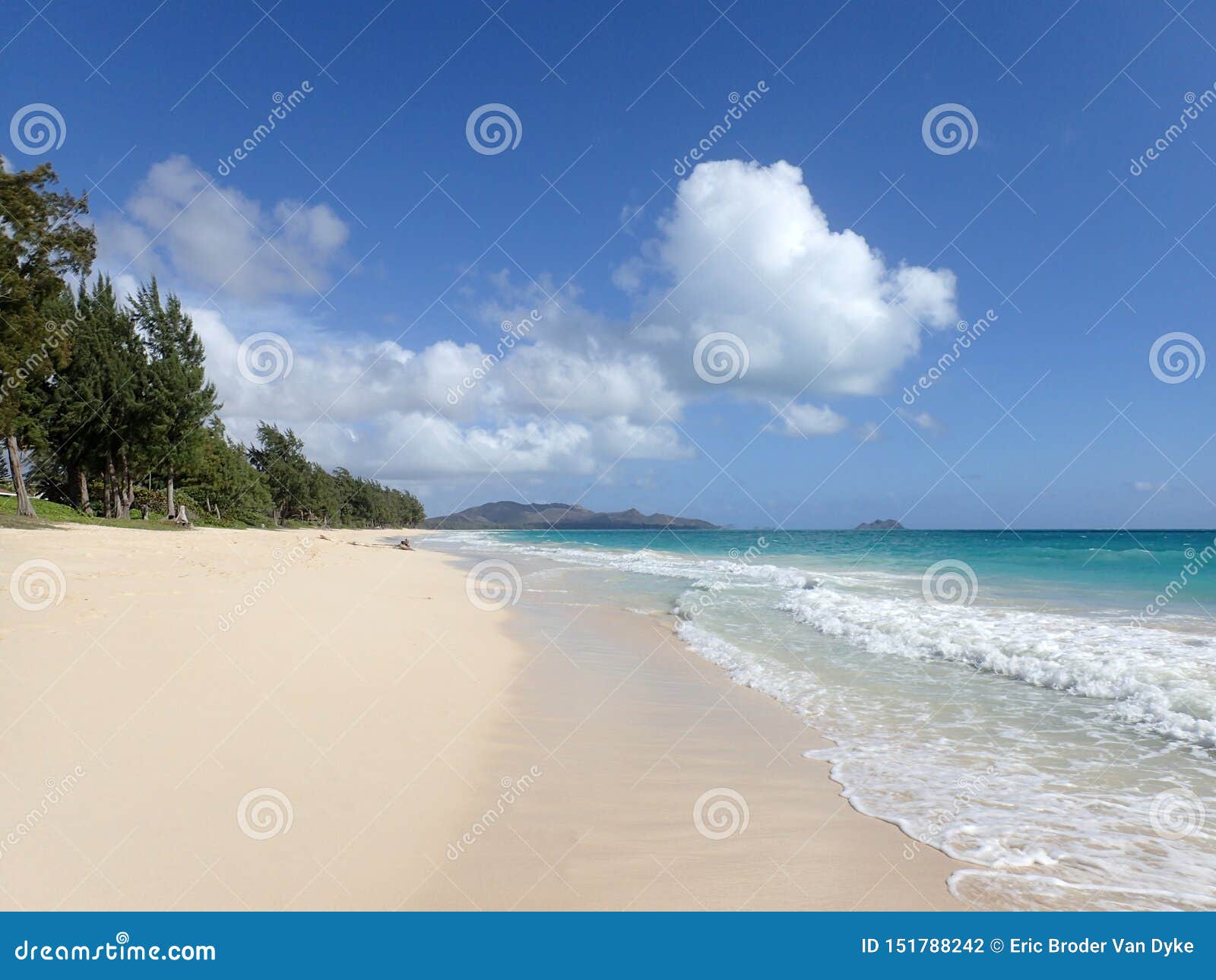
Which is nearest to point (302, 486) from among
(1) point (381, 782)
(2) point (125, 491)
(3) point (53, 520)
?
(2) point (125, 491)

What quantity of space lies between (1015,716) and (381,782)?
7051 millimetres

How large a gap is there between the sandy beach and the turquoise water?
0.61m

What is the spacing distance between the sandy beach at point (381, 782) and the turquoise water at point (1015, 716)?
1.99 feet

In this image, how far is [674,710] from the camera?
755 cm

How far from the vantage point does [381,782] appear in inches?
182

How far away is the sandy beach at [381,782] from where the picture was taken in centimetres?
346

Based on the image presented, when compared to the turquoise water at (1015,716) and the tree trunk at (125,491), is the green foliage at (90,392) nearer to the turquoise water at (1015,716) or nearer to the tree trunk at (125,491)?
the tree trunk at (125,491)

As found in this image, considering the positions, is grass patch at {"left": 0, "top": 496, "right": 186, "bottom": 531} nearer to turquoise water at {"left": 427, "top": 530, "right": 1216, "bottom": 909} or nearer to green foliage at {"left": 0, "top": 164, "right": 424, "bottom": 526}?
green foliage at {"left": 0, "top": 164, "right": 424, "bottom": 526}

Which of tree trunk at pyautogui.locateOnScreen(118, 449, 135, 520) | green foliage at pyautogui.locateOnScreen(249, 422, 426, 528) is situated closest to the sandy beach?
tree trunk at pyautogui.locateOnScreen(118, 449, 135, 520)

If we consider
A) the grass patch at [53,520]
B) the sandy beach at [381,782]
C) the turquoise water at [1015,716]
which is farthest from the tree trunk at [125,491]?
the sandy beach at [381,782]

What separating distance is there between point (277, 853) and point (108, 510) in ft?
143

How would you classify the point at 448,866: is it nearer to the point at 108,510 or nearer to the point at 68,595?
the point at 68,595

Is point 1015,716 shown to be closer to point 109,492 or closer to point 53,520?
point 53,520

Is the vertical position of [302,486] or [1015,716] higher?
[1015,716]
